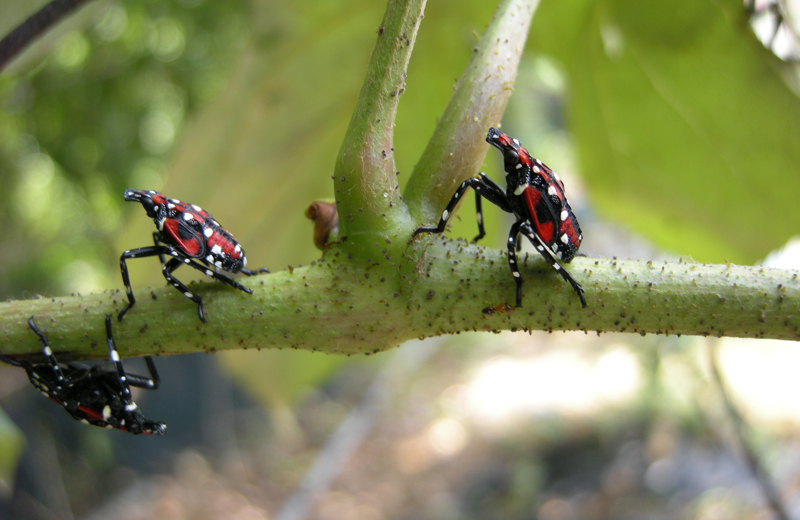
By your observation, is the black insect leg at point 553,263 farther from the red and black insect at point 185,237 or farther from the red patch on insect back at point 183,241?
the red patch on insect back at point 183,241

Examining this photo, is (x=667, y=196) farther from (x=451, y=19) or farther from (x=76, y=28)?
(x=76, y=28)

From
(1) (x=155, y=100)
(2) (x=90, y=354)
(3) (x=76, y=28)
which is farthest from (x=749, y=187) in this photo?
(1) (x=155, y=100)

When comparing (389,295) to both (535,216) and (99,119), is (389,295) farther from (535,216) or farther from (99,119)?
(99,119)

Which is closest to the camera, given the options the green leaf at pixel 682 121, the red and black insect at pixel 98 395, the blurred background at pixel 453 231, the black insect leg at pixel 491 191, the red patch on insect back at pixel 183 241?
the black insect leg at pixel 491 191

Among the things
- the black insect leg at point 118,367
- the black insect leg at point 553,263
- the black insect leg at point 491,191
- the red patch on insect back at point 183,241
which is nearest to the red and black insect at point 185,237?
the red patch on insect back at point 183,241

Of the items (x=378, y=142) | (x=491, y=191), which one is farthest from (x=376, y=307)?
(x=491, y=191)

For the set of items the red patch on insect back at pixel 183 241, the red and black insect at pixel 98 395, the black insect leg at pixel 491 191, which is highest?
the red patch on insect back at pixel 183 241
